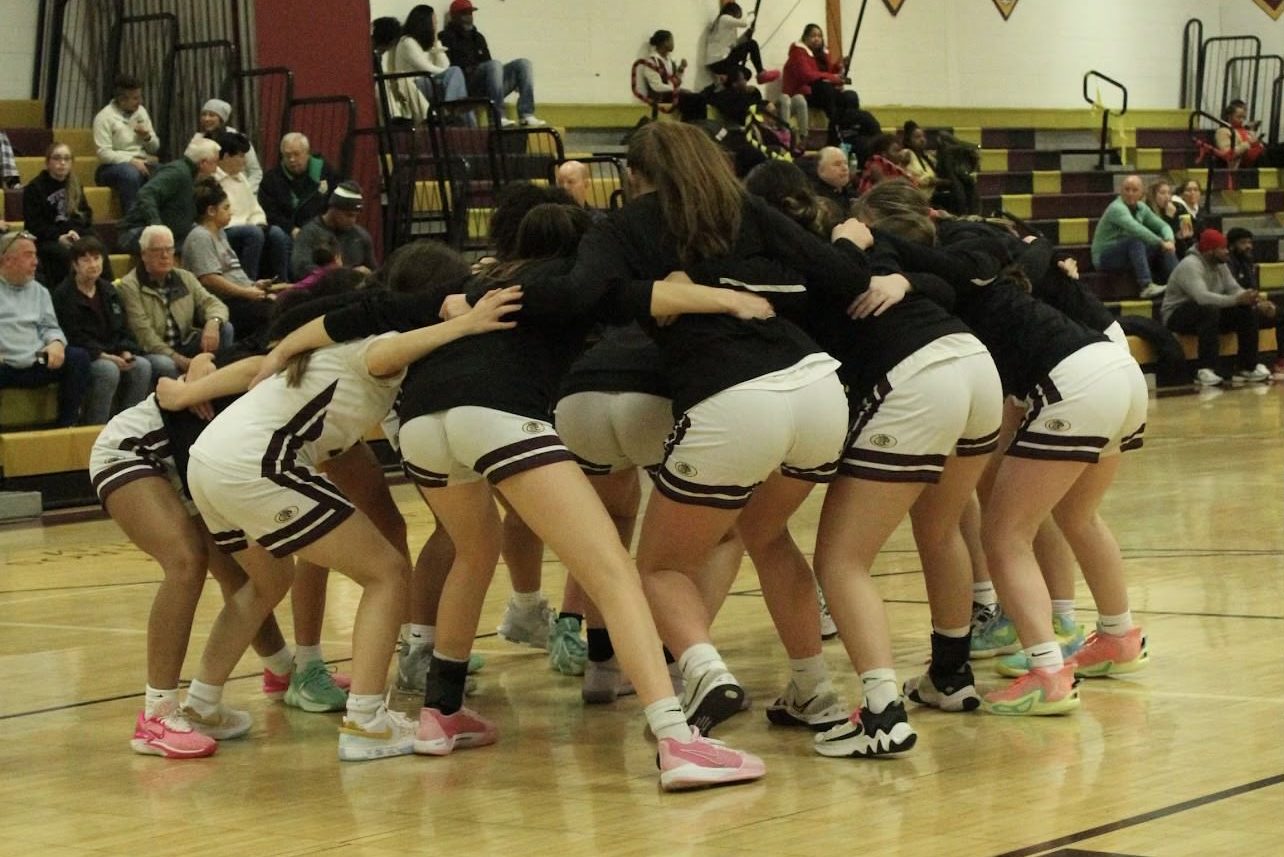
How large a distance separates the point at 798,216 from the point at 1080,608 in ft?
7.31

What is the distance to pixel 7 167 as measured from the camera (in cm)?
1338

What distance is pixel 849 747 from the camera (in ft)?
15.3

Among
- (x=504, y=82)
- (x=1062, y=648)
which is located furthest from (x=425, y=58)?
(x=1062, y=648)

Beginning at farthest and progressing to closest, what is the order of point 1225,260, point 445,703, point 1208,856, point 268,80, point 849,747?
point 1225,260 < point 268,80 < point 445,703 < point 849,747 < point 1208,856

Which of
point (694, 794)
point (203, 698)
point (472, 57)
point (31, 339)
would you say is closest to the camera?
point (694, 794)

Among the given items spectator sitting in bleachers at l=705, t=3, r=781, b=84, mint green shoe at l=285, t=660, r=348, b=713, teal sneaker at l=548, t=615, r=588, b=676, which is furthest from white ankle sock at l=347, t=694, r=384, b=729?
spectator sitting in bleachers at l=705, t=3, r=781, b=84

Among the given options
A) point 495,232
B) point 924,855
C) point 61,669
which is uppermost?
point 495,232

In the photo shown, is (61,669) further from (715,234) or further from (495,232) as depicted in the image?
(715,234)

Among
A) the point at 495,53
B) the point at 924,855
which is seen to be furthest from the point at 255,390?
the point at 495,53

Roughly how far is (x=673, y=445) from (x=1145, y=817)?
1407 mm

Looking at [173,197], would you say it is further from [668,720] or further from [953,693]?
[668,720]

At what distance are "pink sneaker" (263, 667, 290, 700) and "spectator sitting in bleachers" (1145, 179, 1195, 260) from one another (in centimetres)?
1502

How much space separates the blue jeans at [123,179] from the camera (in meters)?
13.9

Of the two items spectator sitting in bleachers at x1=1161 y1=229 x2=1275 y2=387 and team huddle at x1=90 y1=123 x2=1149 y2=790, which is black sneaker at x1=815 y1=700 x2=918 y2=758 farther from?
spectator sitting in bleachers at x1=1161 y1=229 x2=1275 y2=387
